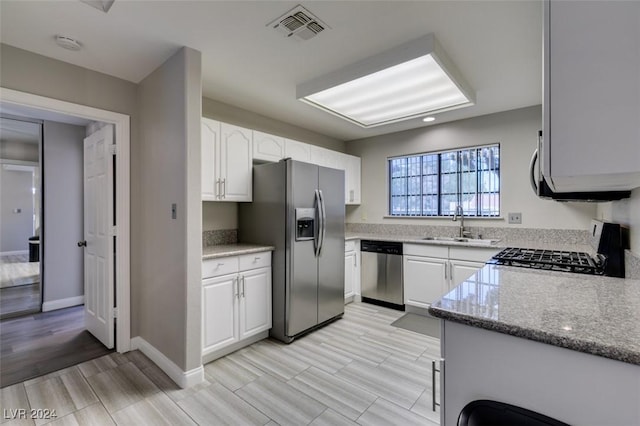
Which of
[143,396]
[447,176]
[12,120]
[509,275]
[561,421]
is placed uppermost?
[12,120]

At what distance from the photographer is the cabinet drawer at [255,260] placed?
2.72 m

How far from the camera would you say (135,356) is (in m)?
2.60

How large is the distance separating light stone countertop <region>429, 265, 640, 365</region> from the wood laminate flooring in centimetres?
310

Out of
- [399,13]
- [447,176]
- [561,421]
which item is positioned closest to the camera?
Result: [561,421]

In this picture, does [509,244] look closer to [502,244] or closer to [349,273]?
[502,244]

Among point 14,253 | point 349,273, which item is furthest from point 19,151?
point 349,273

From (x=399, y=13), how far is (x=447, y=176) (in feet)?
8.86

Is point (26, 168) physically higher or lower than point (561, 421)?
higher

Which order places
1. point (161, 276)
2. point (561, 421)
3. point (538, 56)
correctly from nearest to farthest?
1. point (561, 421)
2. point (538, 56)
3. point (161, 276)

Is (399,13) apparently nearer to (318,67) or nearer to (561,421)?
(318,67)

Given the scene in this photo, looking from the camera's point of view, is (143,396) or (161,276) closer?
(143,396)

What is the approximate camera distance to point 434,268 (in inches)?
136

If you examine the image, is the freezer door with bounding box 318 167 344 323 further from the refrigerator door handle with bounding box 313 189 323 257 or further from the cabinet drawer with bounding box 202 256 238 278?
the cabinet drawer with bounding box 202 256 238 278

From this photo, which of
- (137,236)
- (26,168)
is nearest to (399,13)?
(137,236)
